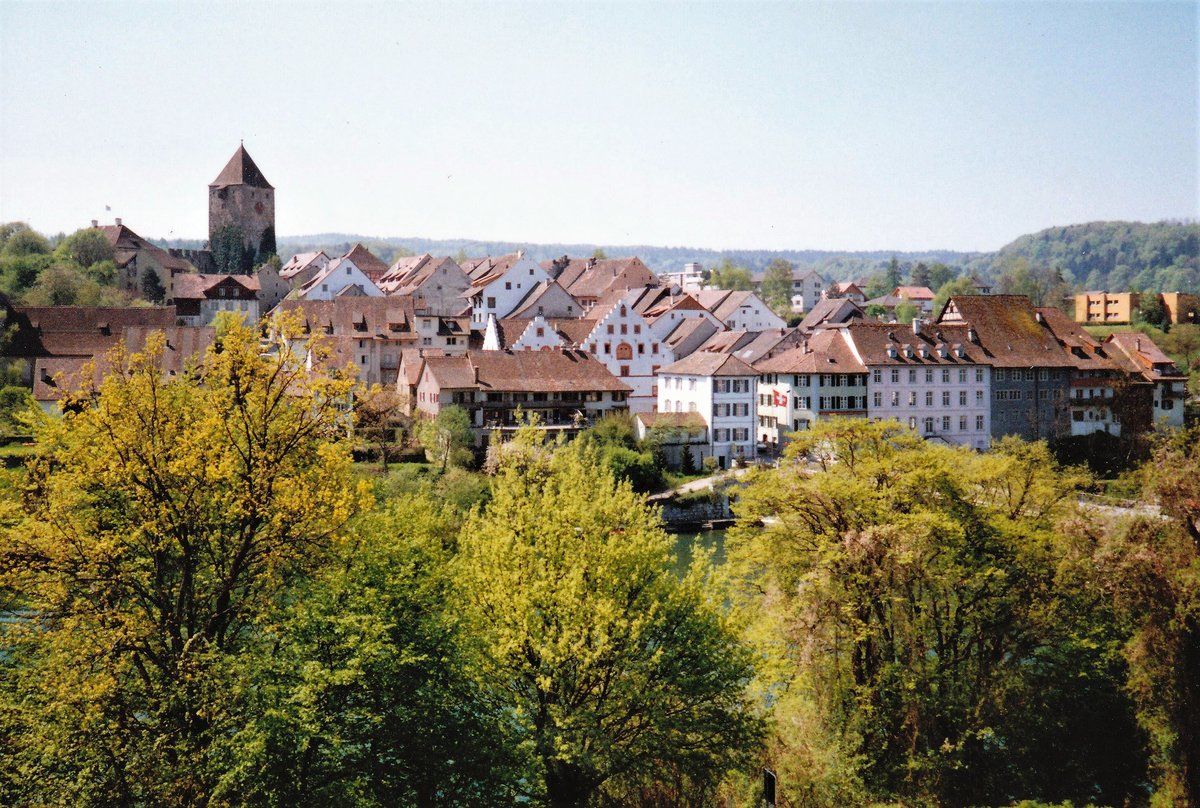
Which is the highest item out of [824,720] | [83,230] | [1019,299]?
[83,230]

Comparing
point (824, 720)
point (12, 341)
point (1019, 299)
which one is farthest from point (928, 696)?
point (12, 341)

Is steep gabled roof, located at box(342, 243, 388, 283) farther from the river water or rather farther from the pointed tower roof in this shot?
the river water

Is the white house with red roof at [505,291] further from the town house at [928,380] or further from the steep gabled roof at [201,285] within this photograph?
the town house at [928,380]

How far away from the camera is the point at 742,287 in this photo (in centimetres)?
13862

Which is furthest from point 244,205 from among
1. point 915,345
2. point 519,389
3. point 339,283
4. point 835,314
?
point 915,345

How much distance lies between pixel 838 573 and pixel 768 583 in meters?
2.31

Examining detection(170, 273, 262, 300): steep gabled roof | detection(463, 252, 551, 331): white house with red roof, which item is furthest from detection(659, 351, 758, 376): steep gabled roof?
detection(170, 273, 262, 300): steep gabled roof

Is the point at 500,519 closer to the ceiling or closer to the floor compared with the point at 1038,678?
closer to the ceiling

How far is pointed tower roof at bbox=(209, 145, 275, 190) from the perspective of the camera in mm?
115375

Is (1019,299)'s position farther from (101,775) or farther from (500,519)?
(101,775)

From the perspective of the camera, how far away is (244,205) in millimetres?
114875

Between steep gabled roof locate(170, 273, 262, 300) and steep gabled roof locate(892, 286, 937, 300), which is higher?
steep gabled roof locate(892, 286, 937, 300)

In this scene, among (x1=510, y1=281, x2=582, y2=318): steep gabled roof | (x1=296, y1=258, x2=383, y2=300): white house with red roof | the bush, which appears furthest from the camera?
(x1=296, y1=258, x2=383, y2=300): white house with red roof

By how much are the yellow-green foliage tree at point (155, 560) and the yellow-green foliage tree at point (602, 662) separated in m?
3.61
